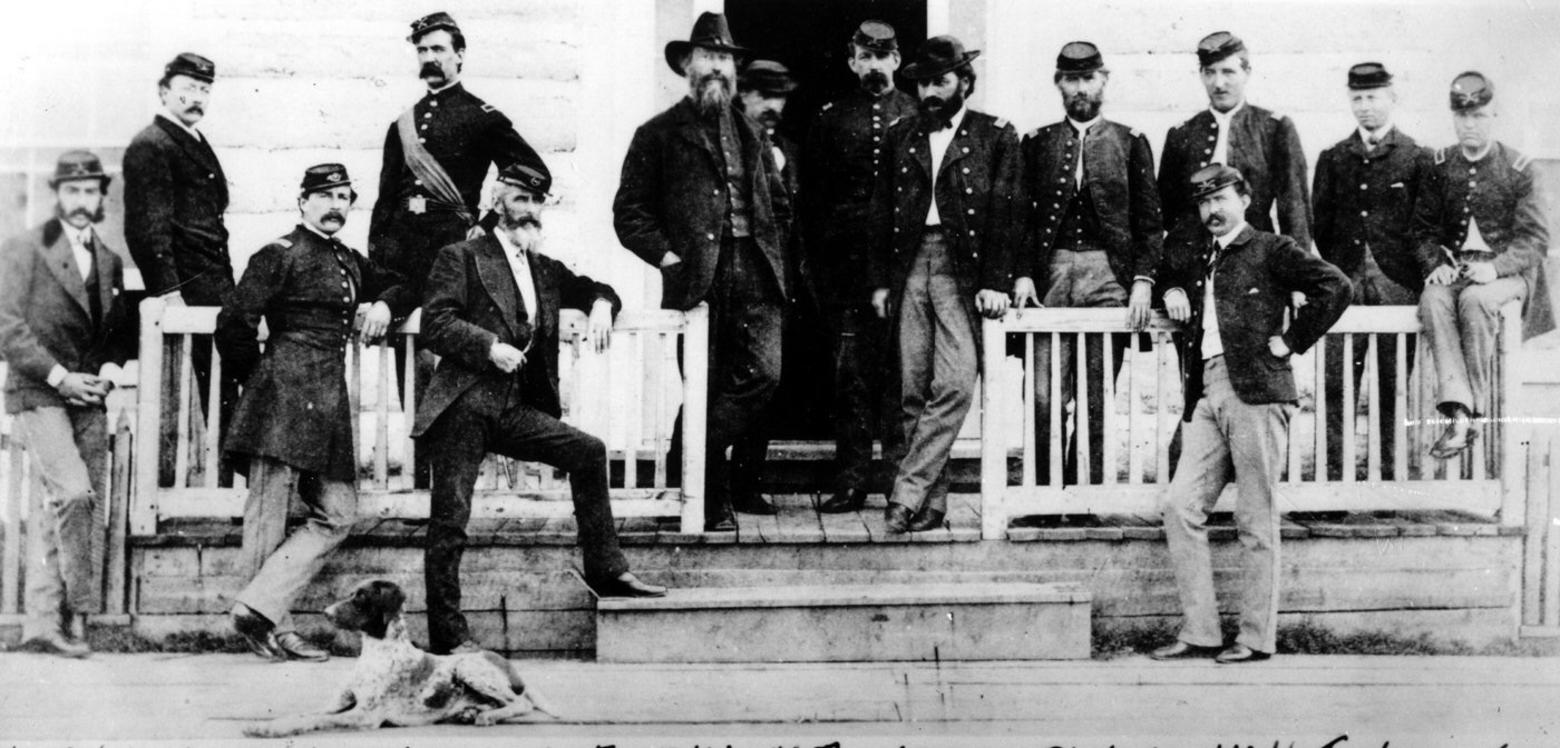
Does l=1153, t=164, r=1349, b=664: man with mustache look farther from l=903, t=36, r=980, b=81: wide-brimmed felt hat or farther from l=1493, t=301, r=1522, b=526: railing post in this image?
l=903, t=36, r=980, b=81: wide-brimmed felt hat

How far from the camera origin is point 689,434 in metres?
3.75

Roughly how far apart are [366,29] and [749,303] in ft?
4.67

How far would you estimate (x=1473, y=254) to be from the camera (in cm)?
391

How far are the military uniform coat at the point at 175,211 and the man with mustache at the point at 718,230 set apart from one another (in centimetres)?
119

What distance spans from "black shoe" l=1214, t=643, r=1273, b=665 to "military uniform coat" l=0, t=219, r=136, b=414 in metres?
3.26

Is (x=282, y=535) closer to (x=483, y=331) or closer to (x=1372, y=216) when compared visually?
(x=483, y=331)

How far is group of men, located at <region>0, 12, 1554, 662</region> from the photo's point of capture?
361 cm

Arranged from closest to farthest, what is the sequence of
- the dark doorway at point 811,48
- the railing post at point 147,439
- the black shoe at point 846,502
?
the railing post at point 147,439 → the black shoe at point 846,502 → the dark doorway at point 811,48

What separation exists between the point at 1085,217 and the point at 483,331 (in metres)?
1.82

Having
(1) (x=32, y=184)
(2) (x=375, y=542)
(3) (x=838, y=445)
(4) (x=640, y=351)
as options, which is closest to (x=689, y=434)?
(4) (x=640, y=351)

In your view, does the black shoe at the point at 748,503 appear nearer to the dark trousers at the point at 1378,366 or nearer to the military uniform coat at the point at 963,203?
the military uniform coat at the point at 963,203

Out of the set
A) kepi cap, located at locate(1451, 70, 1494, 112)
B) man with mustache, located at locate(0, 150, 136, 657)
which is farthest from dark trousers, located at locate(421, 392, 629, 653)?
kepi cap, located at locate(1451, 70, 1494, 112)

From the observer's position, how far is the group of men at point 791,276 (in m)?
3.61

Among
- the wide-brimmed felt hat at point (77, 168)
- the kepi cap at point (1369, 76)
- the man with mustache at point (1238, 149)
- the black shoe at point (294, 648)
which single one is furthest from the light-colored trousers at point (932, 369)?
the wide-brimmed felt hat at point (77, 168)
